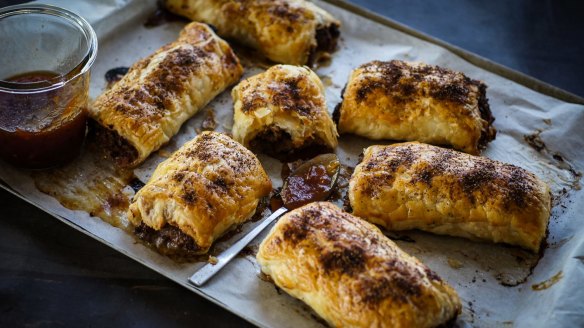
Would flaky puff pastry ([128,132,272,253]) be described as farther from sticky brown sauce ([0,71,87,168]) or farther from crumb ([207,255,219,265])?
sticky brown sauce ([0,71,87,168])

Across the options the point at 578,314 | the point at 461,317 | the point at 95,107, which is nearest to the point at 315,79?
the point at 95,107

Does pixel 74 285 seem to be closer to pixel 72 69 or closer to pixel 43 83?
pixel 43 83

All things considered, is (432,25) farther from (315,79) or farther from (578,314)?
(578,314)

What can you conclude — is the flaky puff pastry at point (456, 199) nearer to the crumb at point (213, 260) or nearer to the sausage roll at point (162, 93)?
the crumb at point (213, 260)

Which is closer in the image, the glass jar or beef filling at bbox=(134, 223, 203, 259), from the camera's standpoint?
beef filling at bbox=(134, 223, 203, 259)

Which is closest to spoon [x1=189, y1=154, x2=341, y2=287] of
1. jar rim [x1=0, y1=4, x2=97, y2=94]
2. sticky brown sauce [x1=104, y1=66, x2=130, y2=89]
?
jar rim [x1=0, y1=4, x2=97, y2=94]

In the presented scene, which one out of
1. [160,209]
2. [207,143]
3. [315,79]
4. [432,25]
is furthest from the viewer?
[432,25]
